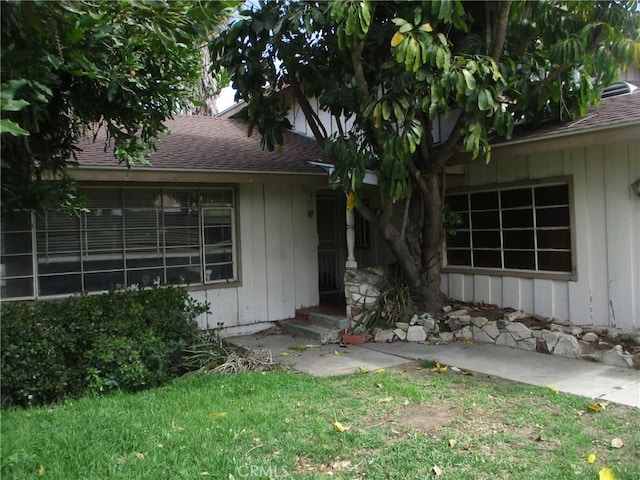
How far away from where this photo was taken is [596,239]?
Result: 6703mm

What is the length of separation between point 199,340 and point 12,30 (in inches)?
165

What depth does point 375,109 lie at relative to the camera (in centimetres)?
591

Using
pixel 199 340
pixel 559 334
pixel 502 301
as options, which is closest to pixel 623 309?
A: pixel 559 334

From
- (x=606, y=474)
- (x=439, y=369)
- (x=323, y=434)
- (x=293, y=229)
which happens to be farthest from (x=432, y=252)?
(x=606, y=474)

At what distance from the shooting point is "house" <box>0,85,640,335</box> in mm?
6547

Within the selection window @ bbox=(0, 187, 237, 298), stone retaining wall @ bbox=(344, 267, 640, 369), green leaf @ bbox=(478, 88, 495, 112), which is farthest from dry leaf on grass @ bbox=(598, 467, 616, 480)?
window @ bbox=(0, 187, 237, 298)

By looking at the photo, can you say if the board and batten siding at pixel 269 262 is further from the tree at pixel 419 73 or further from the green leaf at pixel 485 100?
the green leaf at pixel 485 100

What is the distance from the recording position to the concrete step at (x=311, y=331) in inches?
306

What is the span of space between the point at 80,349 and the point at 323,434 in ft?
9.41

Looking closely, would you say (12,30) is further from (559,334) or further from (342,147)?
(559,334)

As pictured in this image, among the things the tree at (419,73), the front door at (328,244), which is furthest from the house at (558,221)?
the front door at (328,244)

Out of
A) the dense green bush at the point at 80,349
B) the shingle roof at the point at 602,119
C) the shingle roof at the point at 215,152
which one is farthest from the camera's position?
the shingle roof at the point at 215,152
